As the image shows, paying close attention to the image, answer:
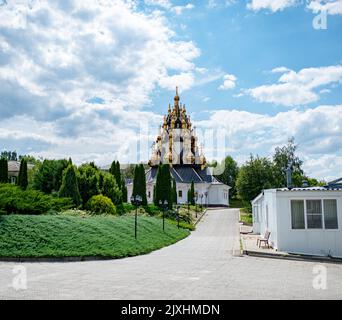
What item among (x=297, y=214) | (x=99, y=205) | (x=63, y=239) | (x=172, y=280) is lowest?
(x=172, y=280)

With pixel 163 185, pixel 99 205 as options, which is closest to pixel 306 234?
pixel 99 205

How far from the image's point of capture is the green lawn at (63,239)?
43.0 feet

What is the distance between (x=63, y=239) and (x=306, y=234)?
977cm

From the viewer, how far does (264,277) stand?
33.2 feet

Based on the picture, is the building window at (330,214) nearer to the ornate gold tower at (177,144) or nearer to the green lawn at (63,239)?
the green lawn at (63,239)

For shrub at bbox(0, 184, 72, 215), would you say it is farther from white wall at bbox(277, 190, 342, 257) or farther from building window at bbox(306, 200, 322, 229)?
building window at bbox(306, 200, 322, 229)

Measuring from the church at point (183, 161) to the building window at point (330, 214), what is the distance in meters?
47.6

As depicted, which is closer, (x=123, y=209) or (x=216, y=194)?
(x=123, y=209)

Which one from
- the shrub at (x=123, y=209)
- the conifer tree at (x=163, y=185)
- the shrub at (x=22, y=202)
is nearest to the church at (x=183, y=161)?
the conifer tree at (x=163, y=185)

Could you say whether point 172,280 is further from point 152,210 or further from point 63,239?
point 152,210

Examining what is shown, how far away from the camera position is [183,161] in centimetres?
7094
